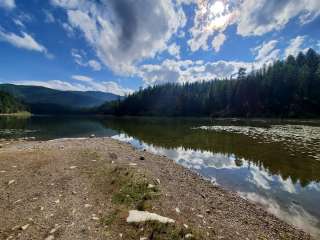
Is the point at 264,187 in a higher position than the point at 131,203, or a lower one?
lower

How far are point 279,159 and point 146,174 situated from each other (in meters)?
13.7

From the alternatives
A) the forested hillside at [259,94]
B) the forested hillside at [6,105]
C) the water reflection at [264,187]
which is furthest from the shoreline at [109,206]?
the forested hillside at [6,105]

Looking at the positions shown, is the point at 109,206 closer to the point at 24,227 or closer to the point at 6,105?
the point at 24,227

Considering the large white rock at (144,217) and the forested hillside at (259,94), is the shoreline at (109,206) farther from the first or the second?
the forested hillside at (259,94)

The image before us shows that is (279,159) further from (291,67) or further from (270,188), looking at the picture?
(291,67)

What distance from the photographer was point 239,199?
10516 millimetres

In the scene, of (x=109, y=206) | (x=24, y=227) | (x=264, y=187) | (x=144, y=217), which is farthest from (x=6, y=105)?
(x=264, y=187)

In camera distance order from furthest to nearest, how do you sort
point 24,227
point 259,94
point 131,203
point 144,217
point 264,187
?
point 259,94 < point 264,187 < point 131,203 < point 144,217 < point 24,227

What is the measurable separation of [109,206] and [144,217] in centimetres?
170

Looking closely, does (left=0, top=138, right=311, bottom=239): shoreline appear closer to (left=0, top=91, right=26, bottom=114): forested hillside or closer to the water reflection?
the water reflection

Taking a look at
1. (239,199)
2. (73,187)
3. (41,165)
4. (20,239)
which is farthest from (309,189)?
(41,165)

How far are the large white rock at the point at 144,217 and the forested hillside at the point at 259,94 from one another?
10566 cm

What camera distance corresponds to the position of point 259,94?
367 ft

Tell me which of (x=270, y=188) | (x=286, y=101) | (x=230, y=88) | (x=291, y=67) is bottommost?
(x=270, y=188)
